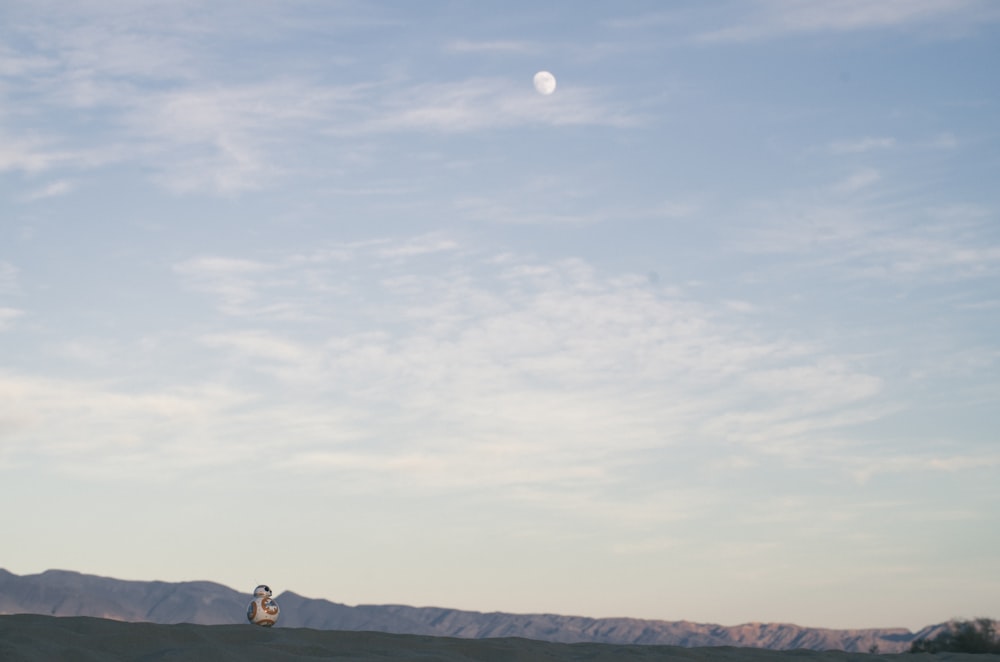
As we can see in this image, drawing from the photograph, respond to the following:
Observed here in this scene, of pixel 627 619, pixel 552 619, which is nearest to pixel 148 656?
pixel 552 619

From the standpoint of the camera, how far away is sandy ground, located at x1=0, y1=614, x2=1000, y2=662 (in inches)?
395

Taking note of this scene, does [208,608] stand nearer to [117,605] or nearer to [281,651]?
[117,605]

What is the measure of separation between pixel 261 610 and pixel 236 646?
12.9 feet

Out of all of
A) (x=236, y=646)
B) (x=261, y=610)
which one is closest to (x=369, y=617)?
(x=261, y=610)

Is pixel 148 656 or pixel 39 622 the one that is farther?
pixel 39 622

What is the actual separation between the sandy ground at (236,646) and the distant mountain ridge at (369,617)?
143 meters

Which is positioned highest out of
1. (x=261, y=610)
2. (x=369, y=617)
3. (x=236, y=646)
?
(x=369, y=617)

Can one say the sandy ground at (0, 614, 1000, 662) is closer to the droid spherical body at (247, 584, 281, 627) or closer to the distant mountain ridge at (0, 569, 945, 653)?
the droid spherical body at (247, 584, 281, 627)

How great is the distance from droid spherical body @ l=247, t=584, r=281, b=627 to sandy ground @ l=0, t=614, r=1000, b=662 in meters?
1.11

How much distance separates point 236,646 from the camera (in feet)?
36.2

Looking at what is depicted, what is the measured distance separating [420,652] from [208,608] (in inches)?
6377

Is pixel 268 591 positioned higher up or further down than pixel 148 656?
higher up

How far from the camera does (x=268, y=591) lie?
15305 millimetres

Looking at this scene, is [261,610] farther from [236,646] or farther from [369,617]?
[369,617]
